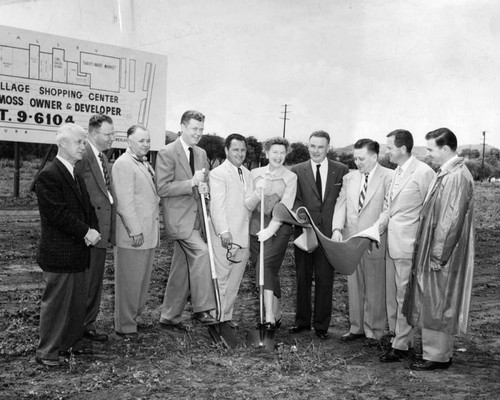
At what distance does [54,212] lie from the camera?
4555 millimetres

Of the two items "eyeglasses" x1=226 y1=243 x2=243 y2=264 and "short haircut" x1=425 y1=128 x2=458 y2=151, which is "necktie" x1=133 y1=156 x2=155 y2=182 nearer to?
"eyeglasses" x1=226 y1=243 x2=243 y2=264

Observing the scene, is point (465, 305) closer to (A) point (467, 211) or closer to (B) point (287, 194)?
(A) point (467, 211)

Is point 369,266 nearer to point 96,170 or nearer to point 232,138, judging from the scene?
point 232,138

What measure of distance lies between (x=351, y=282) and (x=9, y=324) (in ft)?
10.8

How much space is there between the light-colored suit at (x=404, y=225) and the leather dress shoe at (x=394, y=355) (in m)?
0.04

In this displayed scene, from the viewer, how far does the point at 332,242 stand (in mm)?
5547

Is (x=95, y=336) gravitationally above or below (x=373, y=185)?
below

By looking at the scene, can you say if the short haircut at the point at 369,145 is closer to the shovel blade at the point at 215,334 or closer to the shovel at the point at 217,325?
the shovel at the point at 217,325

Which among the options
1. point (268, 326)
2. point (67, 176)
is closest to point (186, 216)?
point (268, 326)

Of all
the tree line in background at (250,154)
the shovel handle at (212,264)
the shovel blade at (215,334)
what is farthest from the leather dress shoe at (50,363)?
the tree line in background at (250,154)

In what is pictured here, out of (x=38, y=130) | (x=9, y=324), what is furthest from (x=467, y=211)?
(x=38, y=130)

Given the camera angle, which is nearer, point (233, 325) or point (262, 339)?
point (262, 339)

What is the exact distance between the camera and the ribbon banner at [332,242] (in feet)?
18.0

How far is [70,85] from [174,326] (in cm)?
954
